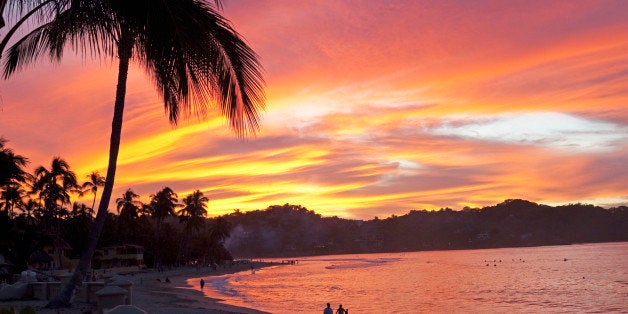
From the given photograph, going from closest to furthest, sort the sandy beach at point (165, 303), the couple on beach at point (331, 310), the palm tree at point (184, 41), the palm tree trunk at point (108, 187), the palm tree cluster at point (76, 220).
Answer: the palm tree at point (184, 41) < the palm tree trunk at point (108, 187) < the sandy beach at point (165, 303) < the couple on beach at point (331, 310) < the palm tree cluster at point (76, 220)

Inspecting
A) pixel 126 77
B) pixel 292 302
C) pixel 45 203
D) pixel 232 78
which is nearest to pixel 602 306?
pixel 292 302

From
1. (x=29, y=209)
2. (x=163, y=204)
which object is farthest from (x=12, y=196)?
(x=163, y=204)

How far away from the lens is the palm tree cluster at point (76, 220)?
168 ft

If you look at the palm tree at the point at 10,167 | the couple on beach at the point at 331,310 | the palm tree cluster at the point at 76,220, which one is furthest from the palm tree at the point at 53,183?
the couple on beach at the point at 331,310

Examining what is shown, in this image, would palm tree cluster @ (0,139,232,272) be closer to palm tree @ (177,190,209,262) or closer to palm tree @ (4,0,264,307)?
palm tree @ (177,190,209,262)

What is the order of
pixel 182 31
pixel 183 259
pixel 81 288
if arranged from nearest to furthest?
pixel 182 31 → pixel 81 288 → pixel 183 259

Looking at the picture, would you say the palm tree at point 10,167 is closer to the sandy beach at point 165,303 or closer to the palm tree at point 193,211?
the sandy beach at point 165,303

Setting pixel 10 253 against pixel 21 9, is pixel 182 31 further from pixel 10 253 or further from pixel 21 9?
pixel 10 253

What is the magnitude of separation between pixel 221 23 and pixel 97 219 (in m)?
10.6

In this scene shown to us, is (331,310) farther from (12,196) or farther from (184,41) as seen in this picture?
(12,196)

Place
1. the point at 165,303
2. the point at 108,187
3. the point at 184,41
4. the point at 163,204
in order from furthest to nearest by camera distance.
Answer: the point at 163,204 → the point at 165,303 → the point at 108,187 → the point at 184,41

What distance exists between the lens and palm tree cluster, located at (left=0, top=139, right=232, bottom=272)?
51297 millimetres

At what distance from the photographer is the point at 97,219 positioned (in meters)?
15.8

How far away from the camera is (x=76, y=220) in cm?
7856
